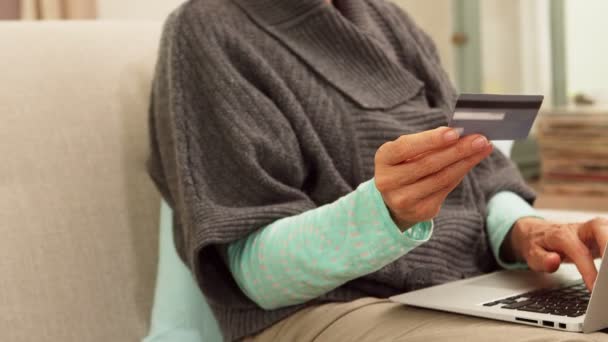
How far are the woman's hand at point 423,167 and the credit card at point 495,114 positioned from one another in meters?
0.01

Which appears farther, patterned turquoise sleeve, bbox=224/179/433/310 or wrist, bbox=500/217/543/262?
wrist, bbox=500/217/543/262

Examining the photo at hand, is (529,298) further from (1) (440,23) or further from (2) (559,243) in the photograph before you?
(1) (440,23)

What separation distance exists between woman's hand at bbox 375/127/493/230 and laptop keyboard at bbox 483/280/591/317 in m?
0.13

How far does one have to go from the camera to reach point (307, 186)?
3.34 feet

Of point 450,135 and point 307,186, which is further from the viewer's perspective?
point 307,186

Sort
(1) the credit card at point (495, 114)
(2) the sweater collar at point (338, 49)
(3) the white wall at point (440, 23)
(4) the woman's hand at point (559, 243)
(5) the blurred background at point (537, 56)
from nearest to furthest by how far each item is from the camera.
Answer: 1. (1) the credit card at point (495, 114)
2. (4) the woman's hand at point (559, 243)
3. (2) the sweater collar at point (338, 49)
4. (5) the blurred background at point (537, 56)
5. (3) the white wall at point (440, 23)

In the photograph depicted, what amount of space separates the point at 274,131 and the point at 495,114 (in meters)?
0.31

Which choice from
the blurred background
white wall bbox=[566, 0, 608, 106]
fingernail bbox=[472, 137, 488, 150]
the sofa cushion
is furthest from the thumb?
white wall bbox=[566, 0, 608, 106]

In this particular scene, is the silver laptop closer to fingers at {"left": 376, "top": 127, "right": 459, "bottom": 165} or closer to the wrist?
the wrist

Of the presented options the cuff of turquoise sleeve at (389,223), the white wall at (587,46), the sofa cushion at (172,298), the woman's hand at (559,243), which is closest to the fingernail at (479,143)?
the cuff of turquoise sleeve at (389,223)

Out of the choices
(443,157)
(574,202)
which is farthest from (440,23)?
(443,157)

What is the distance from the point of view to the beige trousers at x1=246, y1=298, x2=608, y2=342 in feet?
2.38

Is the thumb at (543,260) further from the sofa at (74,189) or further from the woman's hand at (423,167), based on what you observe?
the sofa at (74,189)

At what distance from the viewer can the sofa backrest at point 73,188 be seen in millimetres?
1003
